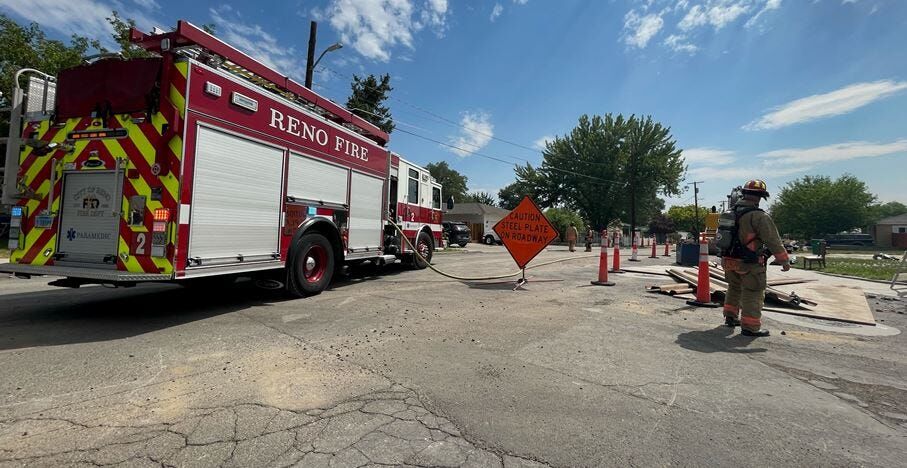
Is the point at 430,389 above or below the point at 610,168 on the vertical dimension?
below

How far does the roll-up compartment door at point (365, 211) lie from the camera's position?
7.94 m

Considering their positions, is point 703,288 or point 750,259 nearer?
point 750,259

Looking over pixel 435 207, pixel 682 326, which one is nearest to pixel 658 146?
pixel 435 207

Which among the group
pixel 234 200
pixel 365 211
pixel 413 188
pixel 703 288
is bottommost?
pixel 703 288

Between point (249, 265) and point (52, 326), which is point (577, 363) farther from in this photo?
point (52, 326)

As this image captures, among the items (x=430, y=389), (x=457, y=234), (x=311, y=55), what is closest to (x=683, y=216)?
(x=457, y=234)

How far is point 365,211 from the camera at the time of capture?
27.4 feet

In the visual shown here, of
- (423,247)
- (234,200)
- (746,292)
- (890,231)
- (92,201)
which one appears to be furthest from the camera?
(890,231)

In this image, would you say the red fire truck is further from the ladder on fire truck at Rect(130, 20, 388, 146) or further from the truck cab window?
the truck cab window

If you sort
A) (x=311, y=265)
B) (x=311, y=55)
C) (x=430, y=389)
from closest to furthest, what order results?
1. (x=430, y=389)
2. (x=311, y=265)
3. (x=311, y=55)

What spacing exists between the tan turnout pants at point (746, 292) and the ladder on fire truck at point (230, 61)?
22.0ft

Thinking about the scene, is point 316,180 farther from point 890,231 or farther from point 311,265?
point 890,231

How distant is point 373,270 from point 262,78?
226 inches

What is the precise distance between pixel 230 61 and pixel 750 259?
7167mm
